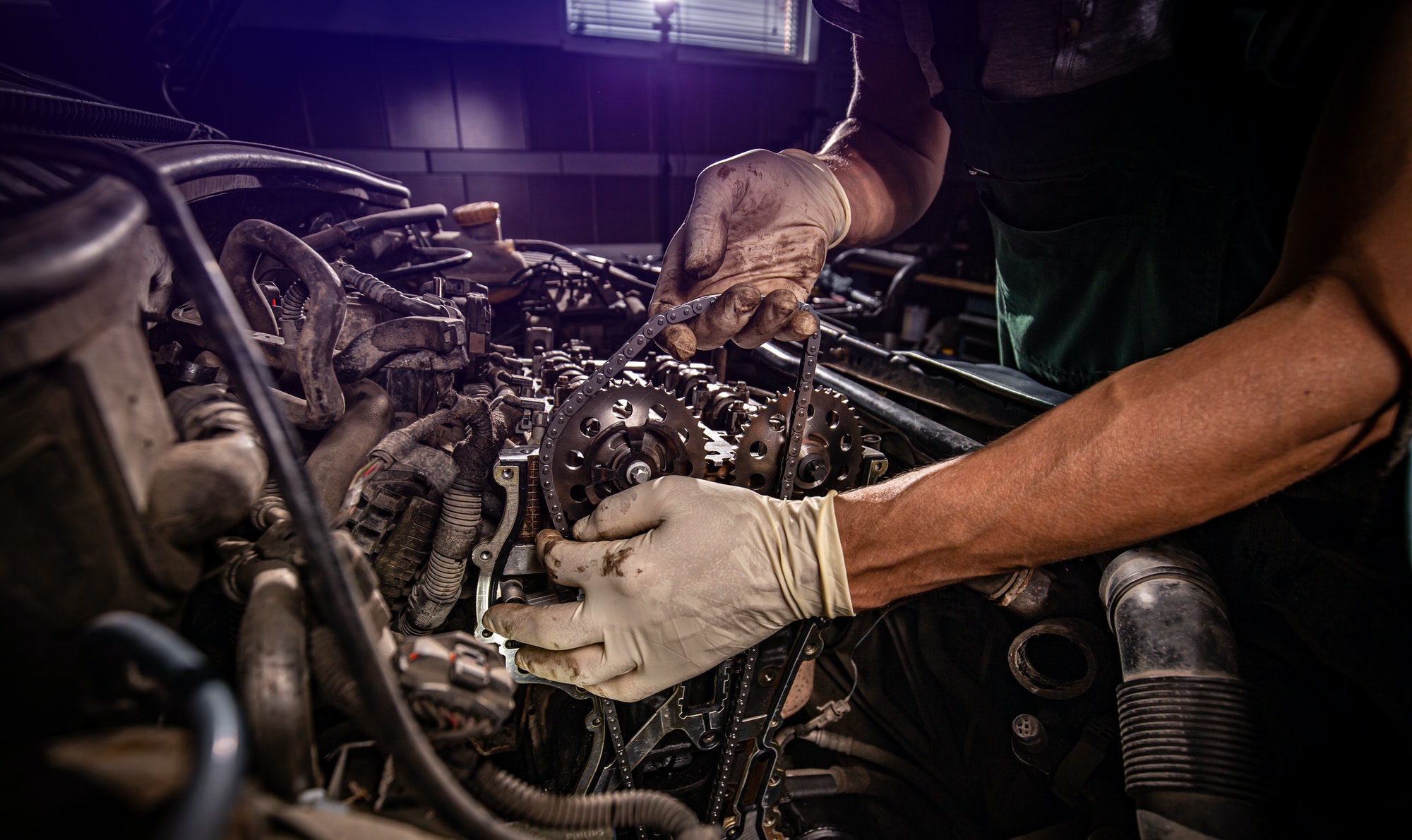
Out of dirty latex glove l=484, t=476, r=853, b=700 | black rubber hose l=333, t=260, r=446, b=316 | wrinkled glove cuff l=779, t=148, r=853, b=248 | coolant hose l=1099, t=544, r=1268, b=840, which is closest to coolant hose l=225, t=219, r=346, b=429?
black rubber hose l=333, t=260, r=446, b=316

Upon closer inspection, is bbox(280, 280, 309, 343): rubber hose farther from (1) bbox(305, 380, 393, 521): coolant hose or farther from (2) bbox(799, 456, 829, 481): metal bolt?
(2) bbox(799, 456, 829, 481): metal bolt

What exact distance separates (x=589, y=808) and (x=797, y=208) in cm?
181

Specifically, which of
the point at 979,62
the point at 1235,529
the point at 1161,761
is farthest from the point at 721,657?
the point at 979,62

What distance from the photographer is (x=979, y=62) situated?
6.46 ft

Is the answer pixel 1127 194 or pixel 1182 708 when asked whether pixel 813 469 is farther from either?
pixel 1127 194

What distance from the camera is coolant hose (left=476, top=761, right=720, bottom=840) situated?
0.91 m

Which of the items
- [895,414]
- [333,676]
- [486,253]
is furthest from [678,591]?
[486,253]

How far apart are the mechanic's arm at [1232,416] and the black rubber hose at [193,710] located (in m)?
1.22

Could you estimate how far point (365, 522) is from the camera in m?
1.47

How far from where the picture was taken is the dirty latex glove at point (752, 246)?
1645 millimetres

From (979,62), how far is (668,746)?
2.44 m

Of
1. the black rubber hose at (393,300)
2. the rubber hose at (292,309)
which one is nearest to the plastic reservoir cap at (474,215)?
the rubber hose at (292,309)

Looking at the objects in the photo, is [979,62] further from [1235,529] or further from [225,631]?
[225,631]

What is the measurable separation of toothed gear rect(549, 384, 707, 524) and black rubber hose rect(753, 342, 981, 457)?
1.50 feet
